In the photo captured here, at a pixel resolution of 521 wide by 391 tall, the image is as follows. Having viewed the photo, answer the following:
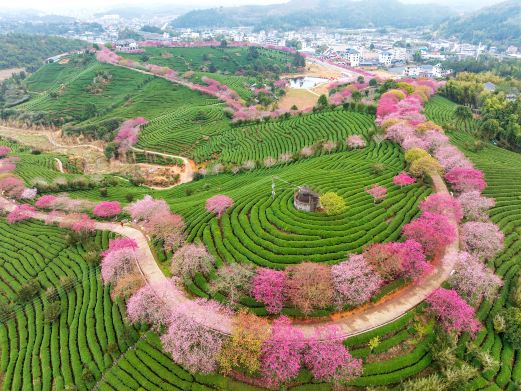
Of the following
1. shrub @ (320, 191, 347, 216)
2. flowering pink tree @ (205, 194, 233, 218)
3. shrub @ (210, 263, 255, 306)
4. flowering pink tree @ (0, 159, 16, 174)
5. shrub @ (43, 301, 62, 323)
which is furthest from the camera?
flowering pink tree @ (0, 159, 16, 174)

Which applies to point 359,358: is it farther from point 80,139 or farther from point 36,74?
point 36,74

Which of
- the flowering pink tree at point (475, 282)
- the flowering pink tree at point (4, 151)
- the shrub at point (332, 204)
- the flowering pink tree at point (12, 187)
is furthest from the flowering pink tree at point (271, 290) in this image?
the flowering pink tree at point (4, 151)

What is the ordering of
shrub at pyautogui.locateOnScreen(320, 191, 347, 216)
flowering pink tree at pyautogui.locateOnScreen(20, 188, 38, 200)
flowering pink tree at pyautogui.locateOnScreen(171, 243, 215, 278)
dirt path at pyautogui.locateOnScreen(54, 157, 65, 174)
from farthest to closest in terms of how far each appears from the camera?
1. dirt path at pyautogui.locateOnScreen(54, 157, 65, 174)
2. flowering pink tree at pyautogui.locateOnScreen(20, 188, 38, 200)
3. shrub at pyautogui.locateOnScreen(320, 191, 347, 216)
4. flowering pink tree at pyautogui.locateOnScreen(171, 243, 215, 278)

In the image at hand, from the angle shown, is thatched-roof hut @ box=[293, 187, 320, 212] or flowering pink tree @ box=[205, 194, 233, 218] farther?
flowering pink tree @ box=[205, 194, 233, 218]

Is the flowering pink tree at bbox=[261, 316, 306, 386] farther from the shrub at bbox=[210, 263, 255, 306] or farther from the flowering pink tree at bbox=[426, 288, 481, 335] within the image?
the flowering pink tree at bbox=[426, 288, 481, 335]

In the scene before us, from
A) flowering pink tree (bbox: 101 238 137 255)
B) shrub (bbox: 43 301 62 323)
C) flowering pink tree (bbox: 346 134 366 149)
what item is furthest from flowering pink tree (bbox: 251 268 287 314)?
flowering pink tree (bbox: 346 134 366 149)

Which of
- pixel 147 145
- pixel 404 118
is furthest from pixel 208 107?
A: pixel 404 118
